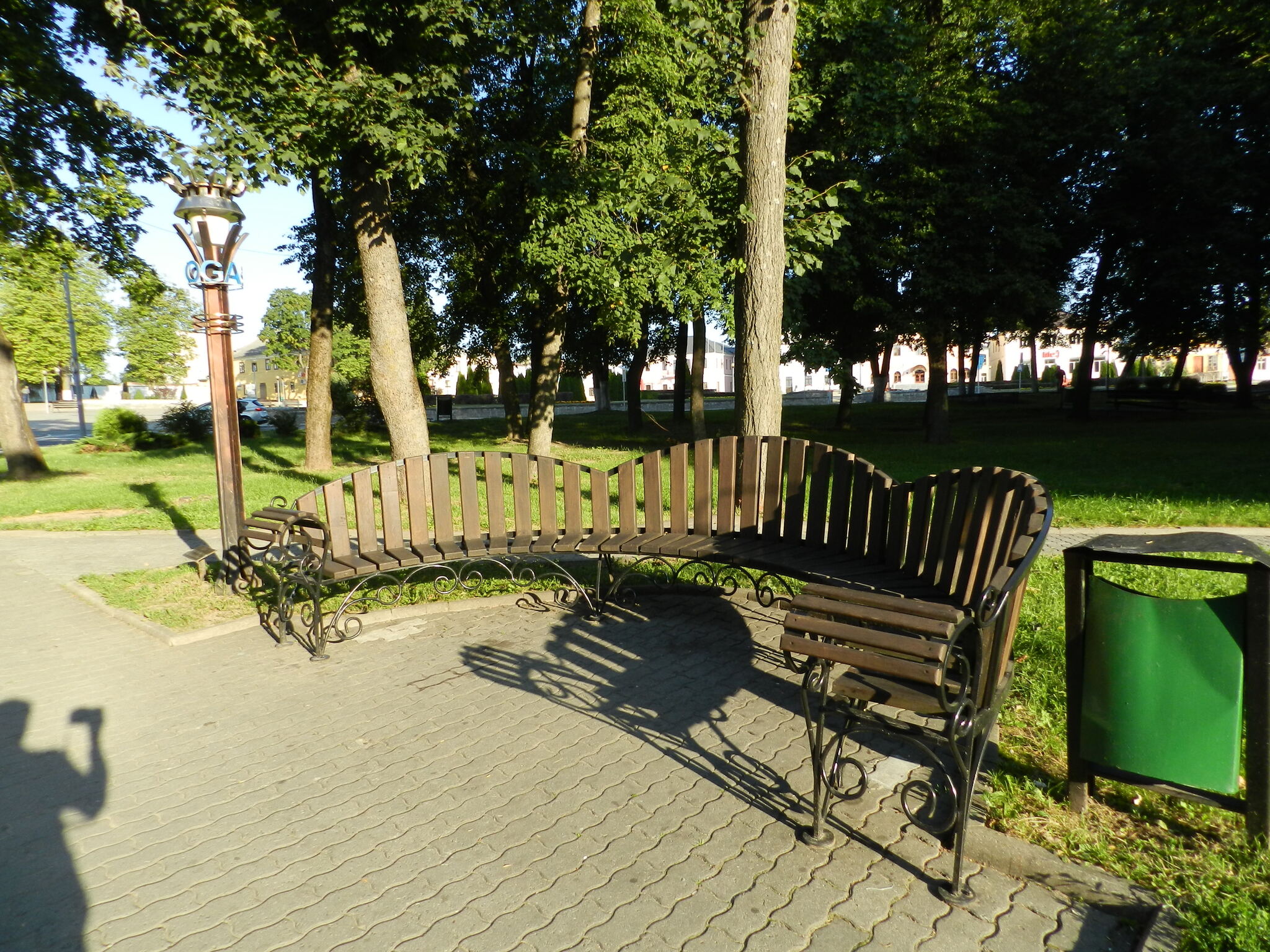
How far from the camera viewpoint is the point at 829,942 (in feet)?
8.33

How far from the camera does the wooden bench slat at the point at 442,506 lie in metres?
5.84

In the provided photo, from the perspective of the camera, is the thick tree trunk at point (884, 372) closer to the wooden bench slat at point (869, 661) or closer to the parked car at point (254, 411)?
the wooden bench slat at point (869, 661)

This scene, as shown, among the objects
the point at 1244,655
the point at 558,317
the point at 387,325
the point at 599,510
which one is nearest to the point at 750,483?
the point at 599,510

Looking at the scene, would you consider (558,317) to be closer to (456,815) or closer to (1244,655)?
(456,815)

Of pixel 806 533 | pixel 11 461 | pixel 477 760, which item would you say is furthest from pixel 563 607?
pixel 11 461

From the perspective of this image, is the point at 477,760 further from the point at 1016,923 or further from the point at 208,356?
the point at 208,356

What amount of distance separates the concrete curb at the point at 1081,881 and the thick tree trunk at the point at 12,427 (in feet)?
56.0

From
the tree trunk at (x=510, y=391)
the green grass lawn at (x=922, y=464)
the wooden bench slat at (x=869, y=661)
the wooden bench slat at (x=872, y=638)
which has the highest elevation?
the tree trunk at (x=510, y=391)

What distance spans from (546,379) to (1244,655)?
1263 centimetres

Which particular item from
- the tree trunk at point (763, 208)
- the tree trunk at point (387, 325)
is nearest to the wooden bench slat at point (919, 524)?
the tree trunk at point (763, 208)

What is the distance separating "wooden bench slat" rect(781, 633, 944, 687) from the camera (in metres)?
2.76

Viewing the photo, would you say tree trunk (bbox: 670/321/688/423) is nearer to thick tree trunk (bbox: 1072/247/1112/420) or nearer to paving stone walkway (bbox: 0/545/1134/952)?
thick tree trunk (bbox: 1072/247/1112/420)

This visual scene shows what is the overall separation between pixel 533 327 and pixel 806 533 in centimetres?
1226

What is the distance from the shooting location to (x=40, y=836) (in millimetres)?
3225
